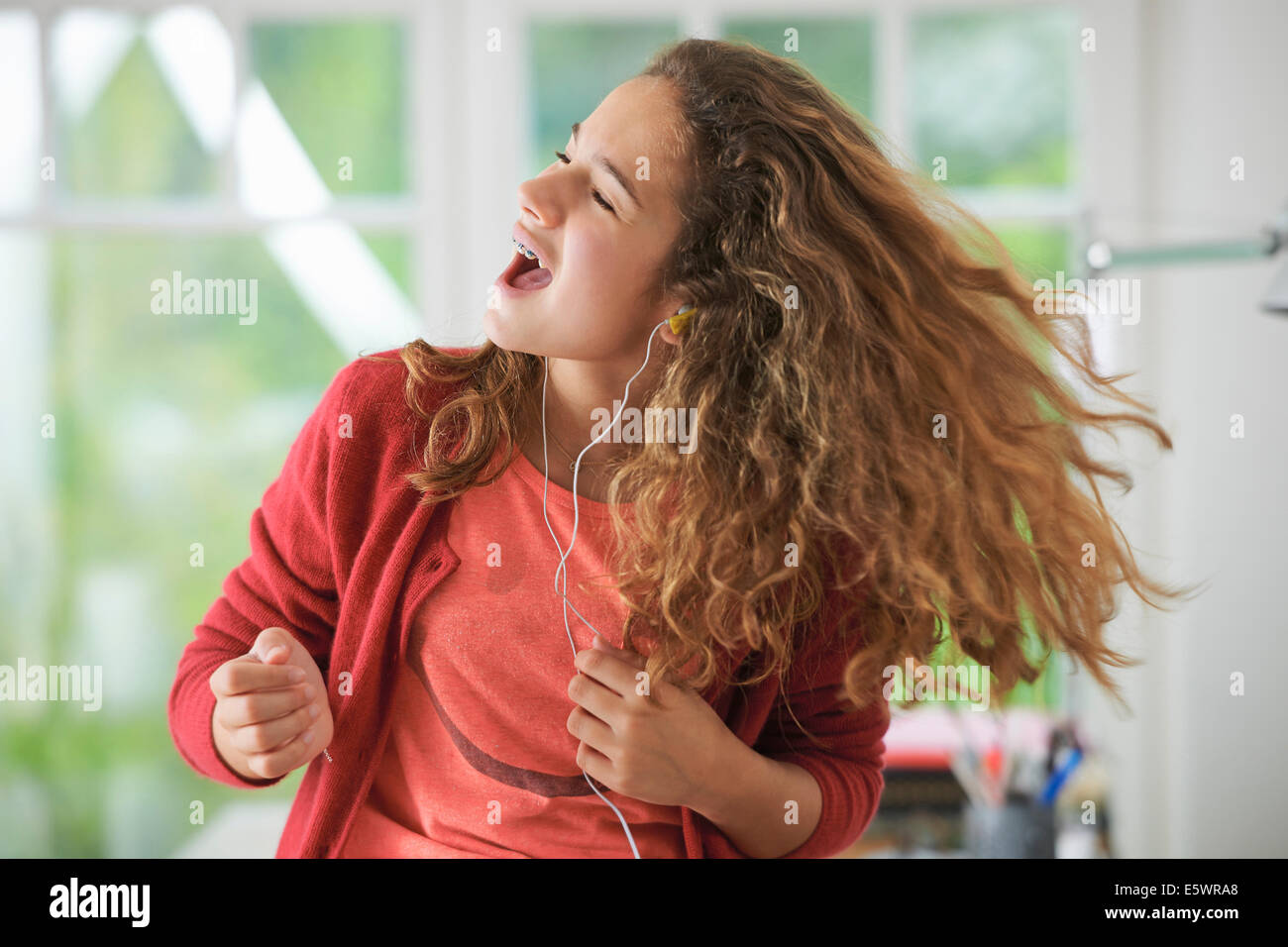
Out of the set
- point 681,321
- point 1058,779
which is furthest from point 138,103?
point 1058,779

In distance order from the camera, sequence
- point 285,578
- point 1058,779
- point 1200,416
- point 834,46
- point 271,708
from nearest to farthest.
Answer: point 271,708 < point 285,578 < point 1058,779 < point 1200,416 < point 834,46

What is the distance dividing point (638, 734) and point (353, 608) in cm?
26

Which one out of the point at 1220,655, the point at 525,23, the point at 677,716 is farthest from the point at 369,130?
the point at 1220,655

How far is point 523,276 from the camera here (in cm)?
90

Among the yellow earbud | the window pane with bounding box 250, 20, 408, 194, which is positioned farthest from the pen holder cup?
the window pane with bounding box 250, 20, 408, 194

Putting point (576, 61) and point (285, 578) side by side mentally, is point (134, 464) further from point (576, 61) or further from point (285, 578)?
point (285, 578)

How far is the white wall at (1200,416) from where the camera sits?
1587 mm

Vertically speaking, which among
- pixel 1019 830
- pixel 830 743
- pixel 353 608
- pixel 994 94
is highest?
pixel 994 94

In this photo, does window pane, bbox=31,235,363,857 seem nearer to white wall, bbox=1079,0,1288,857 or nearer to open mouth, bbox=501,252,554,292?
open mouth, bbox=501,252,554,292
